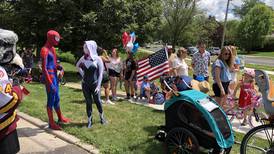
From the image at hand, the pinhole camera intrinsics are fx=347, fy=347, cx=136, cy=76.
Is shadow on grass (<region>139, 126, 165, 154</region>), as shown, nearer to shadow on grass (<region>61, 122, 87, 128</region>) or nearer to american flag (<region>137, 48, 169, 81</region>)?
shadow on grass (<region>61, 122, 87, 128</region>)

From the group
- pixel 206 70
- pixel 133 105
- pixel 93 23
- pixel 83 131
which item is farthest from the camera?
pixel 93 23

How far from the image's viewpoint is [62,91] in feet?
39.3

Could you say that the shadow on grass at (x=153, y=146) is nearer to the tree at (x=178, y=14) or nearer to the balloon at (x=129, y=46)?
the balloon at (x=129, y=46)

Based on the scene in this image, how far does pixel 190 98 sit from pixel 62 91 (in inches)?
301

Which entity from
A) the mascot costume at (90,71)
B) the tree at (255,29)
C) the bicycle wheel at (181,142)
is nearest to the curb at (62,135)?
the mascot costume at (90,71)

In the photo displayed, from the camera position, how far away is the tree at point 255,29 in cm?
5759

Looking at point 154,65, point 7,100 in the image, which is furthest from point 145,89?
point 7,100

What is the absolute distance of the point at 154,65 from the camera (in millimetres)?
8789

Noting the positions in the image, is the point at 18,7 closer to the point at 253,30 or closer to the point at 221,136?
the point at 221,136

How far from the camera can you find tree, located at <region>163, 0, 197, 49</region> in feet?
154

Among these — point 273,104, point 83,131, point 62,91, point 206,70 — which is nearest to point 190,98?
point 273,104

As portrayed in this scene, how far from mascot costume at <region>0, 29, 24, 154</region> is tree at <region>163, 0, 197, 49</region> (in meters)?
44.2

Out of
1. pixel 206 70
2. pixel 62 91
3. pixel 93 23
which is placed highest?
pixel 93 23

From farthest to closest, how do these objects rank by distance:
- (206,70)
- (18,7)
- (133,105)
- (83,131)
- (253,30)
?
(253,30) < (18,7) < (133,105) < (206,70) < (83,131)
